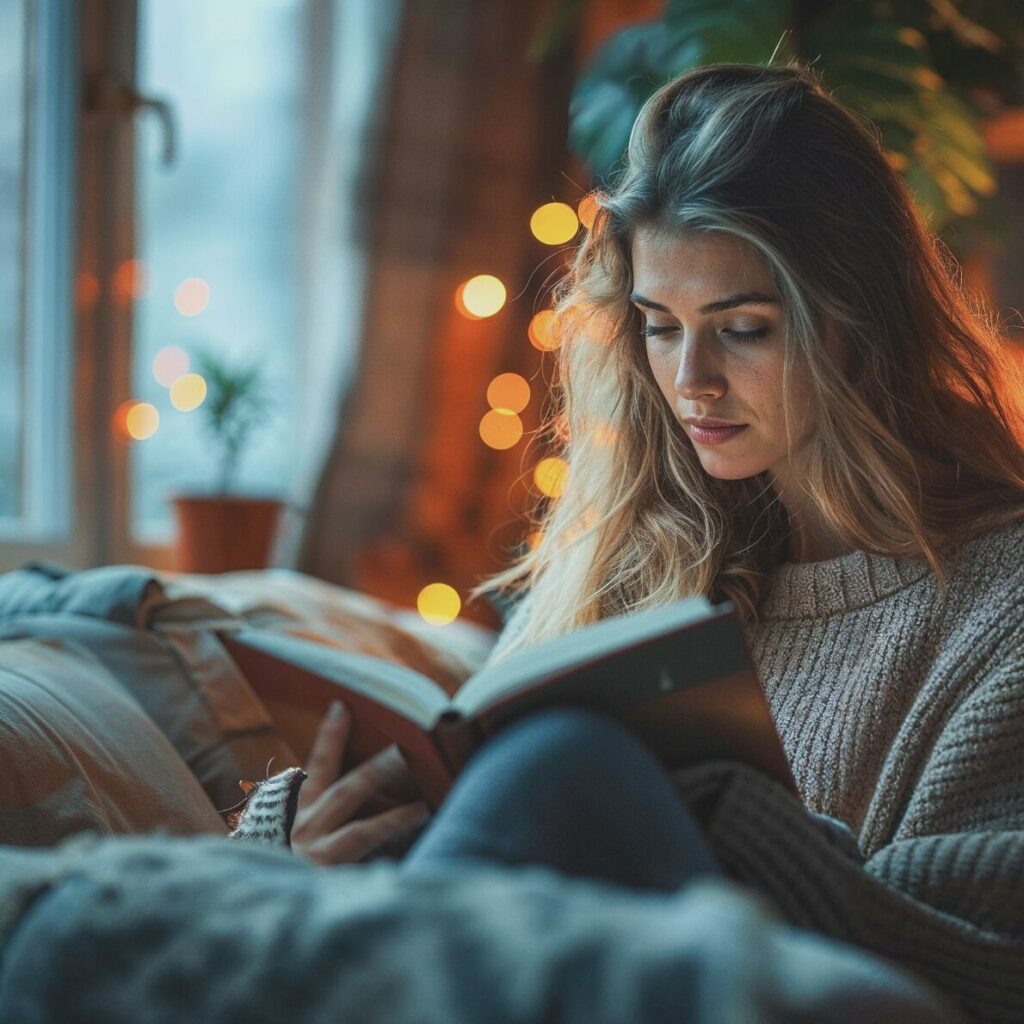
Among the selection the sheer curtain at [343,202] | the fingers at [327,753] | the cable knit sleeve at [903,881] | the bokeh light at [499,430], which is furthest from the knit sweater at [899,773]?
the bokeh light at [499,430]

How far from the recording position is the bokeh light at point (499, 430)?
3.18 metres

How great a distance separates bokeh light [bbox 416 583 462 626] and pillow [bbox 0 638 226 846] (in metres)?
1.66

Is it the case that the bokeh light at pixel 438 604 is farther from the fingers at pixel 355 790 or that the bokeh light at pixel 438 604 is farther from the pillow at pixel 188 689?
the fingers at pixel 355 790

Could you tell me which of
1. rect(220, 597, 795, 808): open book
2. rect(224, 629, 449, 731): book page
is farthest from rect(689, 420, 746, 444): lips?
rect(220, 597, 795, 808): open book

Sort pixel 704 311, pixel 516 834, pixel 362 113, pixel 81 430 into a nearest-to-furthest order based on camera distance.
→ 1. pixel 516 834
2. pixel 704 311
3. pixel 81 430
4. pixel 362 113

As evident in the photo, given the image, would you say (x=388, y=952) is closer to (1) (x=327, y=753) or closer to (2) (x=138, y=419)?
(1) (x=327, y=753)

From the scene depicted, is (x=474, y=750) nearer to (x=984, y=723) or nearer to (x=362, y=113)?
(x=984, y=723)

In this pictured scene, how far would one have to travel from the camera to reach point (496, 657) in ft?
5.11

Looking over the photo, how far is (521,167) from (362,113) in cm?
50

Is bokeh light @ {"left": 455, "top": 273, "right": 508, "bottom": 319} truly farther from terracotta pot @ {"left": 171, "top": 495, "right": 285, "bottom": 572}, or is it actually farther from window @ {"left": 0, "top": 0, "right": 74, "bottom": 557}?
window @ {"left": 0, "top": 0, "right": 74, "bottom": 557}

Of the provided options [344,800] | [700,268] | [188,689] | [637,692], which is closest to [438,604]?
[188,689]

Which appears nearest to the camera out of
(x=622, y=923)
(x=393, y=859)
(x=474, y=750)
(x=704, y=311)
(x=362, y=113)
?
(x=622, y=923)

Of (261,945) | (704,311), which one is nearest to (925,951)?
(261,945)

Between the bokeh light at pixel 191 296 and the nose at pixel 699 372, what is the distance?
1.70 metres
